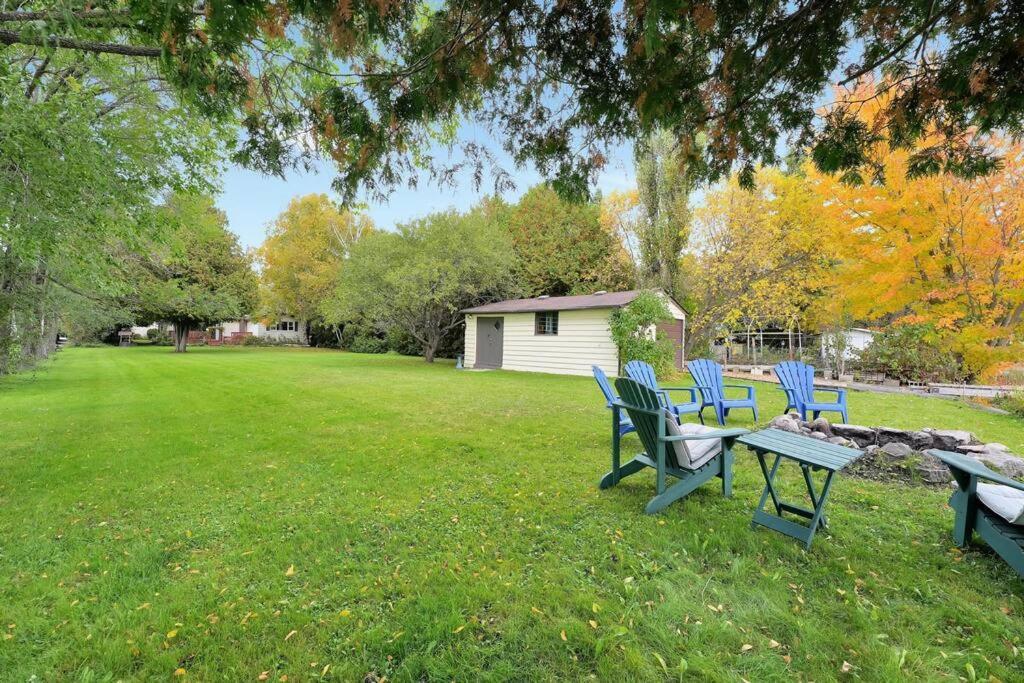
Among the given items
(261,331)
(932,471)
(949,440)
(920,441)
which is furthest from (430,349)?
(261,331)

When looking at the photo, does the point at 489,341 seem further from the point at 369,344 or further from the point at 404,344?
the point at 369,344

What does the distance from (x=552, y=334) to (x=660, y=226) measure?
7319 millimetres

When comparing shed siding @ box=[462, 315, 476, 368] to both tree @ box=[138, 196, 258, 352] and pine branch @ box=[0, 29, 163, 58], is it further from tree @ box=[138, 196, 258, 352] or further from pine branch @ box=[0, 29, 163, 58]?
pine branch @ box=[0, 29, 163, 58]

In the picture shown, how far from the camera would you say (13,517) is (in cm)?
344

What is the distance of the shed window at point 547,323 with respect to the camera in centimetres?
1558

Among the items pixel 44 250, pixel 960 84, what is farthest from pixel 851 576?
pixel 44 250

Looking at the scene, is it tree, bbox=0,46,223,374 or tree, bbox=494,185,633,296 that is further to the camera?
tree, bbox=494,185,633,296

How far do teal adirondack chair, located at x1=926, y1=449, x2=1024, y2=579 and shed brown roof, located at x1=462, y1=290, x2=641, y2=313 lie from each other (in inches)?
423

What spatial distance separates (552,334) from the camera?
15.6 metres

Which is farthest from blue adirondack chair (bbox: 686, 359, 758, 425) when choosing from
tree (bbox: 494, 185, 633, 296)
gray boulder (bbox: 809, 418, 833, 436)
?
tree (bbox: 494, 185, 633, 296)

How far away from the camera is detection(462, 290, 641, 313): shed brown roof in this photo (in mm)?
13742

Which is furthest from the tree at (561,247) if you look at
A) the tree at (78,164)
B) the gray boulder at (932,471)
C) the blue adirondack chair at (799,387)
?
the gray boulder at (932,471)

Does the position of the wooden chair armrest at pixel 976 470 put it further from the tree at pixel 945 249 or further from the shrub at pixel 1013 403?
the tree at pixel 945 249

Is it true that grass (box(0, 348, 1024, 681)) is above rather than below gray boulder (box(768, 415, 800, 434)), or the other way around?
below
